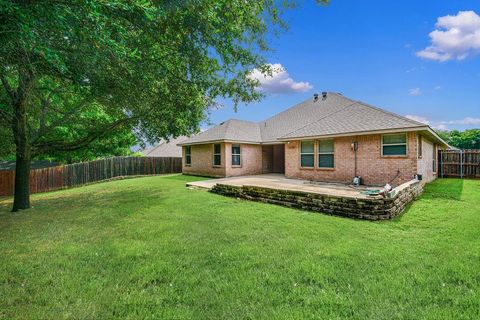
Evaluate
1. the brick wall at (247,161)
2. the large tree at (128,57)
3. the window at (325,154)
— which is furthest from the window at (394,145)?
the brick wall at (247,161)

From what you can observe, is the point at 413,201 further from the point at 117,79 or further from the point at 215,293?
the point at 117,79

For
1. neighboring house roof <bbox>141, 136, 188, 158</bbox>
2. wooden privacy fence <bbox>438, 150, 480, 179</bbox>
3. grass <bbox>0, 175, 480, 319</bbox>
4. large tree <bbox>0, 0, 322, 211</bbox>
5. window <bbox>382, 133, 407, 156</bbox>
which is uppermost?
large tree <bbox>0, 0, 322, 211</bbox>

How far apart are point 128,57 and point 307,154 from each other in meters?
10.4

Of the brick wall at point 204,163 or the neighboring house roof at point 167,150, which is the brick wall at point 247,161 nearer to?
the brick wall at point 204,163

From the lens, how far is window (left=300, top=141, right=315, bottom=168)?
43.3 feet

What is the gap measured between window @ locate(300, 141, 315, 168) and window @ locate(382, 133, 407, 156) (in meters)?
3.45

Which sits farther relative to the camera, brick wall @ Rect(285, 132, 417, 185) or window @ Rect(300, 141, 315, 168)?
window @ Rect(300, 141, 315, 168)

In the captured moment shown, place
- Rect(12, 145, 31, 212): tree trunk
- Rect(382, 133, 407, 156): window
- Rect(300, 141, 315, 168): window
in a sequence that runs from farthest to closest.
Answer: Rect(300, 141, 315, 168): window → Rect(382, 133, 407, 156): window → Rect(12, 145, 31, 212): tree trunk

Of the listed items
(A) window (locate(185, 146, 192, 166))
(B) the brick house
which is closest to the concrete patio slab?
(B) the brick house

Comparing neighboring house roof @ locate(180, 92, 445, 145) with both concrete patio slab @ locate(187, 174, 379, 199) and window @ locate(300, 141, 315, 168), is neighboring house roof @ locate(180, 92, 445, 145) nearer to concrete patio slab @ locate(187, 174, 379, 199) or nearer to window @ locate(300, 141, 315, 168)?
window @ locate(300, 141, 315, 168)

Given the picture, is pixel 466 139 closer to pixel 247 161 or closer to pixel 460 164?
pixel 460 164

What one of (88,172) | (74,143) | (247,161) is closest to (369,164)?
(247,161)

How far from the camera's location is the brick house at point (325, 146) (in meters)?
10.4

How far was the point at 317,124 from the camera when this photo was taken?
1385 cm
